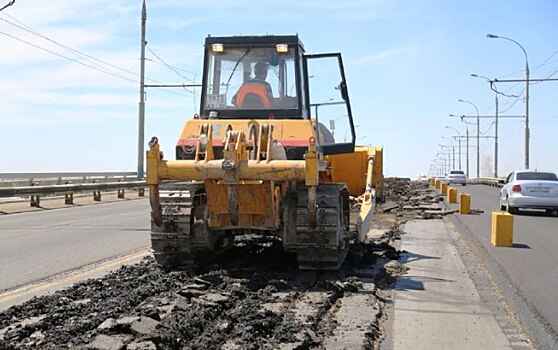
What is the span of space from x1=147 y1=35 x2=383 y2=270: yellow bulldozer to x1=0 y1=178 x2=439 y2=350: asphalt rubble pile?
20.3 inches

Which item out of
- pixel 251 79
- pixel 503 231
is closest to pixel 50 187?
pixel 251 79

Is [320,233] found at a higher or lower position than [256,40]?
lower

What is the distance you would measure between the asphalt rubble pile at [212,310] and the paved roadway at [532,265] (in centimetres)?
162

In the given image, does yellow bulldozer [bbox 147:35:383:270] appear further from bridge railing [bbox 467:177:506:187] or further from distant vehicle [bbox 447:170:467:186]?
distant vehicle [bbox 447:170:467:186]

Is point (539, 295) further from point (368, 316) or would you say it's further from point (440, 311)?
point (368, 316)

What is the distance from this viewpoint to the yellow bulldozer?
9.07 m

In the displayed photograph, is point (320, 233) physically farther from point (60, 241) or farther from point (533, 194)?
point (533, 194)

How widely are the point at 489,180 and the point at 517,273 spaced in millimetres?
62724

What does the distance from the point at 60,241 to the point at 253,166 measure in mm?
6674

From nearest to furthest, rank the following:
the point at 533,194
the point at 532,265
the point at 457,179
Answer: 1. the point at 532,265
2. the point at 533,194
3. the point at 457,179

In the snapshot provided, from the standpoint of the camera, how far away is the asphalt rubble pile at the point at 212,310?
233 inches

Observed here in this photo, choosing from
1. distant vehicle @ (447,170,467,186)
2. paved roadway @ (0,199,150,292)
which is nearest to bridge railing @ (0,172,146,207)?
paved roadway @ (0,199,150,292)

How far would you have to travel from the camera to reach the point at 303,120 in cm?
1012

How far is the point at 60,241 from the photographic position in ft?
46.3
